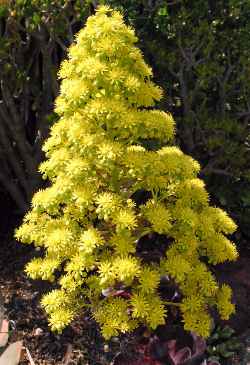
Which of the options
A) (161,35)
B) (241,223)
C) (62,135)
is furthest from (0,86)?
(241,223)

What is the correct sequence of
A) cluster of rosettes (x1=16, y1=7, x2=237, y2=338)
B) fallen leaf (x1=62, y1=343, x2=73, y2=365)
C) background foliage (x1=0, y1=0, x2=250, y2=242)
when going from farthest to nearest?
background foliage (x1=0, y1=0, x2=250, y2=242) → fallen leaf (x1=62, y1=343, x2=73, y2=365) → cluster of rosettes (x1=16, y1=7, x2=237, y2=338)

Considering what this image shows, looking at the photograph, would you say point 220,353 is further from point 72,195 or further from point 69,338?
point 72,195

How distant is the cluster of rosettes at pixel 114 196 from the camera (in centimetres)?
286

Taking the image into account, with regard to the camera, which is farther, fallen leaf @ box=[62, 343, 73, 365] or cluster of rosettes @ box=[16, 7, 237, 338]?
fallen leaf @ box=[62, 343, 73, 365]

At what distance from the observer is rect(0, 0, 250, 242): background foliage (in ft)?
13.1

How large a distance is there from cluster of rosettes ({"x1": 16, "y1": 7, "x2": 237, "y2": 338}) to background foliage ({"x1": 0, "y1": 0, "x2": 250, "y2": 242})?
1079 millimetres

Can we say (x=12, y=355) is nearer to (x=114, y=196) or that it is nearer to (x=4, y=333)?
(x=4, y=333)

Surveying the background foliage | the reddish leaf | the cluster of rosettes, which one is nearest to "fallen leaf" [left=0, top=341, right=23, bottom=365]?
the reddish leaf

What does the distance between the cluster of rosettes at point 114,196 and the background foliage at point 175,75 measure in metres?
1.08

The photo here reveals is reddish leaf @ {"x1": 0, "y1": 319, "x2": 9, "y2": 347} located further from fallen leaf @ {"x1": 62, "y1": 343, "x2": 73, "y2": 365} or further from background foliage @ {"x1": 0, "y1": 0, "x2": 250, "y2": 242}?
background foliage @ {"x1": 0, "y1": 0, "x2": 250, "y2": 242}

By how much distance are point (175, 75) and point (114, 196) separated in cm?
162

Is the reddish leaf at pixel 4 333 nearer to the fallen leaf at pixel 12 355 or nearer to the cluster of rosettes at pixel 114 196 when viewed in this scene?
the fallen leaf at pixel 12 355

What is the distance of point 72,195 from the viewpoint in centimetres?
296

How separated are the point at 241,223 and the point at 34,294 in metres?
1.73
